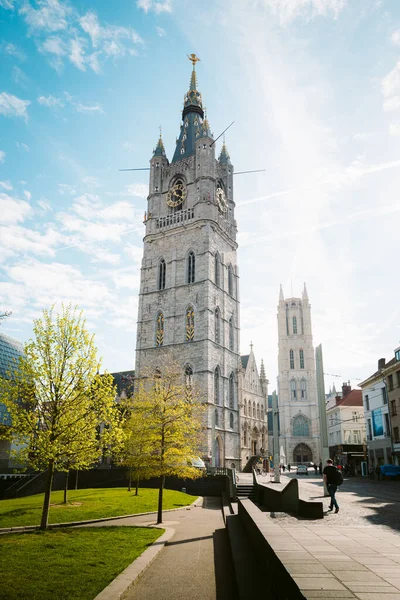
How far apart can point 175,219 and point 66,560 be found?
4167 centimetres

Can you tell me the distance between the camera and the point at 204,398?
126 ft

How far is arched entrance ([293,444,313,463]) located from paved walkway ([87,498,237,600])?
69393mm

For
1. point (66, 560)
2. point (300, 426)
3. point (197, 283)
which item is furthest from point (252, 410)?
point (66, 560)

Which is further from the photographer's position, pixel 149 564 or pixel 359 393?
pixel 359 393

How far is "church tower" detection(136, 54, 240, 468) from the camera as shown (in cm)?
4097

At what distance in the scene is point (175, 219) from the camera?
4762 centimetres

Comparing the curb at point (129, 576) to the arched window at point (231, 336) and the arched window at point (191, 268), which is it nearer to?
the arched window at point (191, 268)

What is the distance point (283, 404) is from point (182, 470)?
6758 centimetres

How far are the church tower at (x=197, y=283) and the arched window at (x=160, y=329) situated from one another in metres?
0.11

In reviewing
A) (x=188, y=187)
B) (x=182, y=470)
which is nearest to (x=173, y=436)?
(x=182, y=470)

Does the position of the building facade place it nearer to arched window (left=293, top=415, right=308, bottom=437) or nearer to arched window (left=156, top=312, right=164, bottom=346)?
arched window (left=156, top=312, right=164, bottom=346)

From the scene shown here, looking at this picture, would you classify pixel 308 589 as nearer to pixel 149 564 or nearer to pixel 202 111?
pixel 149 564

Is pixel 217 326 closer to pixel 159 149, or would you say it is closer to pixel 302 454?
pixel 159 149

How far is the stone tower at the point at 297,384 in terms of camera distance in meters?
78.1
